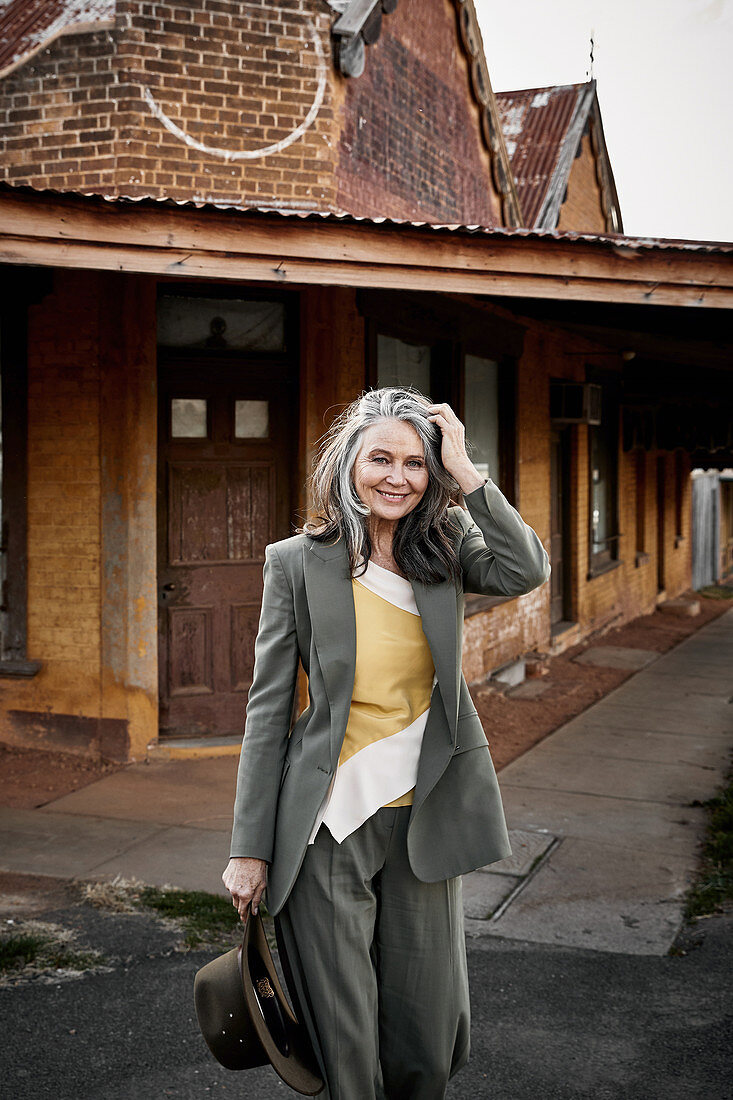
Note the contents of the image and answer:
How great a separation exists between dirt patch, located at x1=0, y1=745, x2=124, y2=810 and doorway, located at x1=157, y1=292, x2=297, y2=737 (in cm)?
58

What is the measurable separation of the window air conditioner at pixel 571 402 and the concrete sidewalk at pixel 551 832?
3989 millimetres

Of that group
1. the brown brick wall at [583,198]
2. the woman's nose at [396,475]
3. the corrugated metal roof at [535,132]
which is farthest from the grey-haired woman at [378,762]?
the brown brick wall at [583,198]

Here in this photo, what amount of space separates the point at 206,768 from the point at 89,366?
2.66 meters

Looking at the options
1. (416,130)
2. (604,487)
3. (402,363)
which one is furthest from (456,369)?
(604,487)

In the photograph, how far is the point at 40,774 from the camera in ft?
21.6

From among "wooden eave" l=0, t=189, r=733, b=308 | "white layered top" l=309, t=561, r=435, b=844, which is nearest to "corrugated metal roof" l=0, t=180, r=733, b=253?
"wooden eave" l=0, t=189, r=733, b=308

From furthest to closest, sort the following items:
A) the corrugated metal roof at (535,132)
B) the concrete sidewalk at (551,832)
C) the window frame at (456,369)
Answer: the corrugated metal roof at (535,132), the window frame at (456,369), the concrete sidewalk at (551,832)

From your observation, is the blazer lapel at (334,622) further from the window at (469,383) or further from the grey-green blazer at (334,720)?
the window at (469,383)

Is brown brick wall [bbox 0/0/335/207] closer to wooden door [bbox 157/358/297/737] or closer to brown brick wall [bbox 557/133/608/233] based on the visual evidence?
wooden door [bbox 157/358/297/737]

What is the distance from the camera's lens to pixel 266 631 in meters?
2.66

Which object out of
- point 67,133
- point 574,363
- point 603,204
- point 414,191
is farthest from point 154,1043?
point 603,204

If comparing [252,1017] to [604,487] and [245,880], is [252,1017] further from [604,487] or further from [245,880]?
[604,487]

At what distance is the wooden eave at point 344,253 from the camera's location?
4.79 meters

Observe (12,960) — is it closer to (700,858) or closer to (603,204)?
(700,858)
